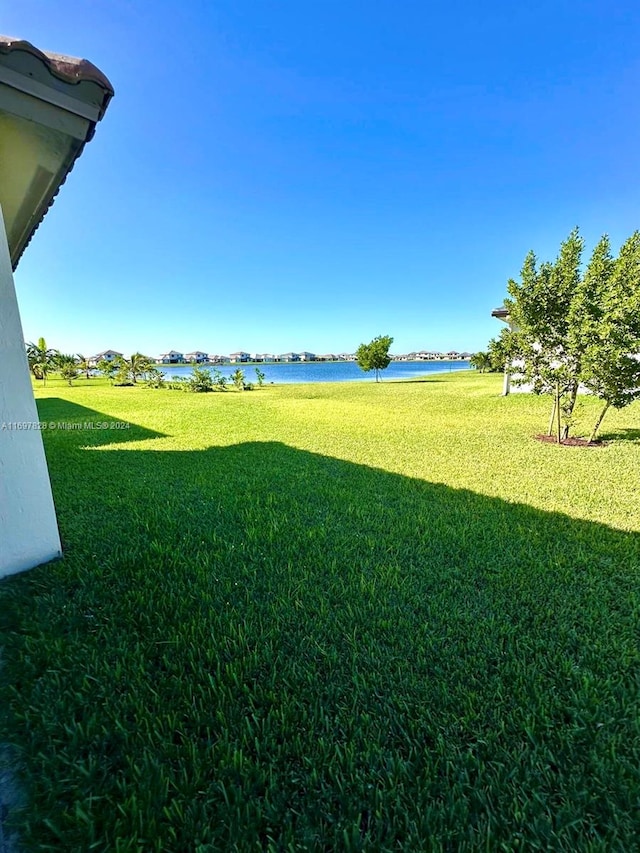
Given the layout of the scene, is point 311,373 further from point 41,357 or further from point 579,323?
point 579,323

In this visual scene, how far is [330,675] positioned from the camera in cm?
177

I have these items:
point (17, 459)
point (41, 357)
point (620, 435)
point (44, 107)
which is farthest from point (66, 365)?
point (620, 435)

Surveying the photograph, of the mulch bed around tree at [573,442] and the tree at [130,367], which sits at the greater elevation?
the tree at [130,367]

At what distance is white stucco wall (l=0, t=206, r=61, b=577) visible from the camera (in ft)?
7.89

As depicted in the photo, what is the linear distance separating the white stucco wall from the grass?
0.25 metres

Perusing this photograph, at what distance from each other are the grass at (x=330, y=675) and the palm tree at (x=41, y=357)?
3425cm

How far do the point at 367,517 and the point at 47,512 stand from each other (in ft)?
Answer: 9.39

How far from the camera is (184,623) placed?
2.13 metres

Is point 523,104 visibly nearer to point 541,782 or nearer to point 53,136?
point 53,136

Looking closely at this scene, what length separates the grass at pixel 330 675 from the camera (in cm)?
119

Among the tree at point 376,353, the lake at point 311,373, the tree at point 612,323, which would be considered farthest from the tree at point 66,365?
the tree at point 612,323

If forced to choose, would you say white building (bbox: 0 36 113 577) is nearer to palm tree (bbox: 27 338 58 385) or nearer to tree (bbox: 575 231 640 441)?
tree (bbox: 575 231 640 441)

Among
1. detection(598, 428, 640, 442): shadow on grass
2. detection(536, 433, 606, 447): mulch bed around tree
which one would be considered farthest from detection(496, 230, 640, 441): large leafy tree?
detection(598, 428, 640, 442): shadow on grass

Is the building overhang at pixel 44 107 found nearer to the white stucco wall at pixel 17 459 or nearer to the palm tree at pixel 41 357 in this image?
the white stucco wall at pixel 17 459
